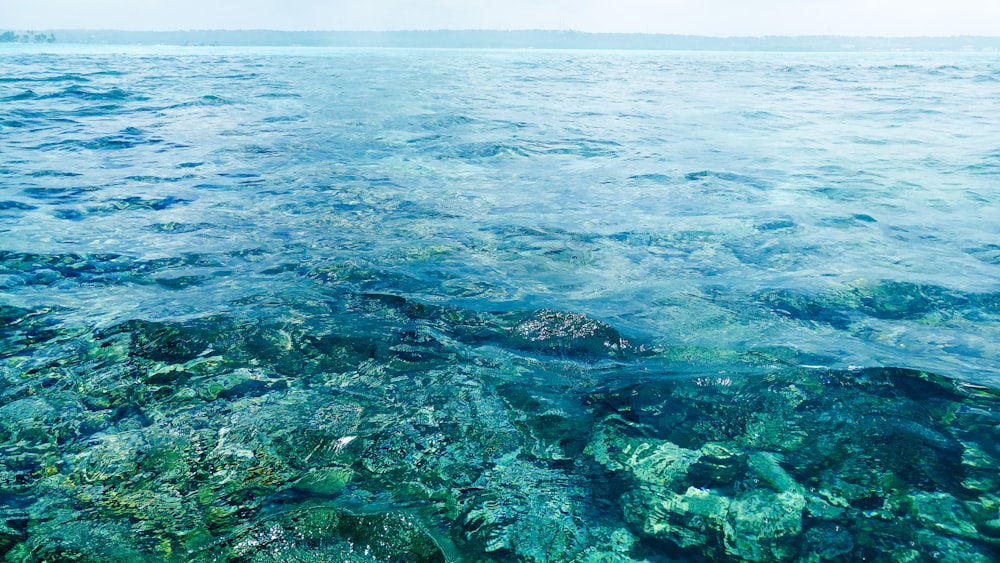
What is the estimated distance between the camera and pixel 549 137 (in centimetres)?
1071

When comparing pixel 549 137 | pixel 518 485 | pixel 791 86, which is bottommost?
pixel 518 485

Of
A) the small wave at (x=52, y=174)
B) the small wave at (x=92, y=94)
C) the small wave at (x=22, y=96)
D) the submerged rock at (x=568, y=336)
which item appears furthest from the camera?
the small wave at (x=92, y=94)

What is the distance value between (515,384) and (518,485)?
729 millimetres

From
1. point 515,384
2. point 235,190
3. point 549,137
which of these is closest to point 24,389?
point 515,384

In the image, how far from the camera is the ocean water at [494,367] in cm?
192

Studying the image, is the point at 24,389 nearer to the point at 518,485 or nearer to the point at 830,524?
the point at 518,485

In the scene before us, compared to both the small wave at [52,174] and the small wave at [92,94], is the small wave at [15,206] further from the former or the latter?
the small wave at [92,94]

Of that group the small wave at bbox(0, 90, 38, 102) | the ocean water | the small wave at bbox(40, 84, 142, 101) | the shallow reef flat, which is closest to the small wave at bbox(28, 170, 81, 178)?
the ocean water

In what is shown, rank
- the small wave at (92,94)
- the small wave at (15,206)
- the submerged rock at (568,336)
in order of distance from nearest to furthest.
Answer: the submerged rock at (568,336)
the small wave at (15,206)
the small wave at (92,94)

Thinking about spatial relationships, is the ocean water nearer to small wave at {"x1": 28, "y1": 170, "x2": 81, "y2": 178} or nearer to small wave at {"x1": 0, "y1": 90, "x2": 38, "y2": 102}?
small wave at {"x1": 28, "y1": 170, "x2": 81, "y2": 178}

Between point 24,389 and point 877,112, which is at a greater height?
point 877,112

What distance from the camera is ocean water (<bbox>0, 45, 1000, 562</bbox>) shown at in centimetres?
192

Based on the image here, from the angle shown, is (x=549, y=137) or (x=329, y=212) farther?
(x=549, y=137)

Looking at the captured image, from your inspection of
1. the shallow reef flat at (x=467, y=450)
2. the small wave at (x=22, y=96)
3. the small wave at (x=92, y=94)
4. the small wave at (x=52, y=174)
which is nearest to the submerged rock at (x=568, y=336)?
the shallow reef flat at (x=467, y=450)
